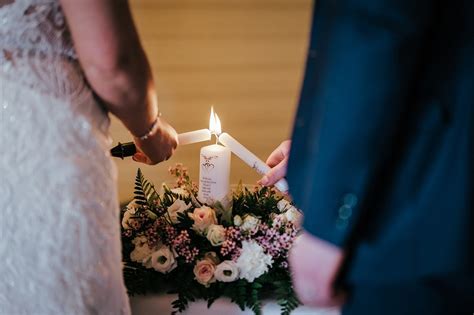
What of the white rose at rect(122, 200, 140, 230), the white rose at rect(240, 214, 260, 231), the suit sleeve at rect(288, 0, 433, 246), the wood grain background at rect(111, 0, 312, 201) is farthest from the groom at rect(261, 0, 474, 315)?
the wood grain background at rect(111, 0, 312, 201)

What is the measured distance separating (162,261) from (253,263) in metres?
0.22

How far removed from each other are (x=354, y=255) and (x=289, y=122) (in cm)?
124

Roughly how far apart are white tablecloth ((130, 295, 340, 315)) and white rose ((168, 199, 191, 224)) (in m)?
0.21

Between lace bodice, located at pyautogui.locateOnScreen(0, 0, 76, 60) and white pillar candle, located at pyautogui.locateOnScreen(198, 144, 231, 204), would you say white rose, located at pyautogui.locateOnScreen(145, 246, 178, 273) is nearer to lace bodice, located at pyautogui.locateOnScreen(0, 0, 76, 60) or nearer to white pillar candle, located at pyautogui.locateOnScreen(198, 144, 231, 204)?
white pillar candle, located at pyautogui.locateOnScreen(198, 144, 231, 204)

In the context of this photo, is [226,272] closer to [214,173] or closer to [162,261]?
[162,261]

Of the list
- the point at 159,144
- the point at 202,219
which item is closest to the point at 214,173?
the point at 202,219

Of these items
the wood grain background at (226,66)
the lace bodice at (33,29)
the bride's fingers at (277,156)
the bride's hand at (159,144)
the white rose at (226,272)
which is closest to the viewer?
the lace bodice at (33,29)

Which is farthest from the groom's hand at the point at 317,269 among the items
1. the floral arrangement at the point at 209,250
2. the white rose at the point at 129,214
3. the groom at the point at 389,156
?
the white rose at the point at 129,214

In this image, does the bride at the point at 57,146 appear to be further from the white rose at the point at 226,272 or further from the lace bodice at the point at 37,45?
the white rose at the point at 226,272

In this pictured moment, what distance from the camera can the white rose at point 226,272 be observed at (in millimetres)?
1191

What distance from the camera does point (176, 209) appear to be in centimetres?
135

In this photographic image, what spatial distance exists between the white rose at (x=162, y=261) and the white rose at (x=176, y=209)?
0.11 m

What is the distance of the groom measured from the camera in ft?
2.01

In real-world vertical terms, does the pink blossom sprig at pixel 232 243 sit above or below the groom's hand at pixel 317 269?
below
